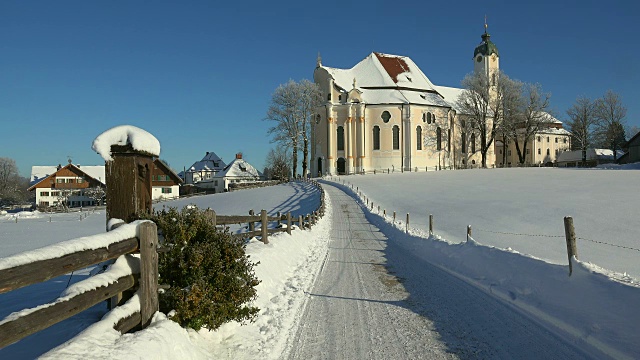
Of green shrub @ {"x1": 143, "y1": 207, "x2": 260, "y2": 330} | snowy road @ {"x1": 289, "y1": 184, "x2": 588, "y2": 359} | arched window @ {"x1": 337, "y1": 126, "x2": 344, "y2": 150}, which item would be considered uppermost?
arched window @ {"x1": 337, "y1": 126, "x2": 344, "y2": 150}

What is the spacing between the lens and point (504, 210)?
1049 inches

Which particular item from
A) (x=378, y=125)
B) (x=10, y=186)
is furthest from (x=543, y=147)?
(x=10, y=186)

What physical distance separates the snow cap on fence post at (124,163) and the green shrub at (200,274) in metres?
0.33

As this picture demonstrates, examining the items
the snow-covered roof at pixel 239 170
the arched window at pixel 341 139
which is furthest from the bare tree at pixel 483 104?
the snow-covered roof at pixel 239 170

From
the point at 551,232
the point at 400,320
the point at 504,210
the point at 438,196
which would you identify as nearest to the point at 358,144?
the point at 438,196

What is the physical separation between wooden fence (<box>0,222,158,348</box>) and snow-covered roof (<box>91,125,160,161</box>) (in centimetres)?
117

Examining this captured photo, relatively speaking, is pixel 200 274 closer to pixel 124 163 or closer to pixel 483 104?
pixel 124 163

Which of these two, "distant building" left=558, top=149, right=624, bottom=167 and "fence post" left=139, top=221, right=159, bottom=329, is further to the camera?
"distant building" left=558, top=149, right=624, bottom=167

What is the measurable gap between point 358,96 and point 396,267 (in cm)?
5717

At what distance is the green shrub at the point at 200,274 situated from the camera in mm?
4855

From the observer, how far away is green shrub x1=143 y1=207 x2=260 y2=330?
191 inches

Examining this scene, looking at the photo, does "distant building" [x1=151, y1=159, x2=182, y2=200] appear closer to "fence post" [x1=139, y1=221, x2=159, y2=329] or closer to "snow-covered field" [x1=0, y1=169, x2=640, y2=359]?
"snow-covered field" [x1=0, y1=169, x2=640, y2=359]

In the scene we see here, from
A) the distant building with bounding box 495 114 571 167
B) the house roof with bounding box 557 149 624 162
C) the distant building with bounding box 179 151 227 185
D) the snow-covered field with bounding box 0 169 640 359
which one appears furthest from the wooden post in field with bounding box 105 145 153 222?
the distant building with bounding box 179 151 227 185

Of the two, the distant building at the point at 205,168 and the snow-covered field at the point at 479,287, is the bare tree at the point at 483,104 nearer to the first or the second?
the snow-covered field at the point at 479,287
